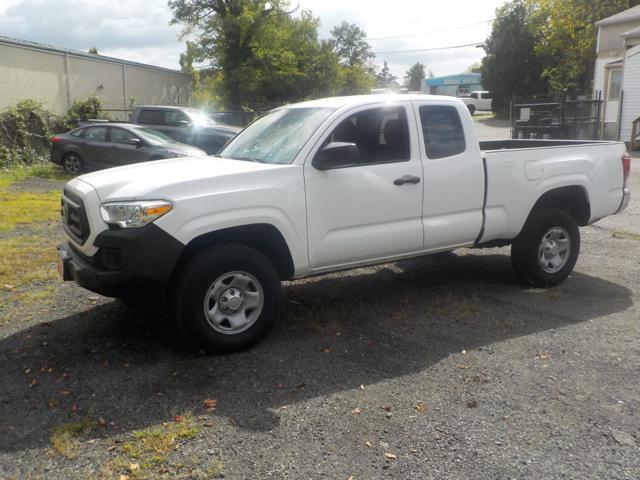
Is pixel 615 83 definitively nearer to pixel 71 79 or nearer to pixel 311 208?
pixel 71 79

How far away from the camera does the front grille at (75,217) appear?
14.4ft

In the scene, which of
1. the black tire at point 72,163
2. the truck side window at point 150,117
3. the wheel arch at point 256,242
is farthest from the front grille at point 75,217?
the truck side window at point 150,117

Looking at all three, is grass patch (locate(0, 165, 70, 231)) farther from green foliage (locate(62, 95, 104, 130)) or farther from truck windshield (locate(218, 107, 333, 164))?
green foliage (locate(62, 95, 104, 130))

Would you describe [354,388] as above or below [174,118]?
below

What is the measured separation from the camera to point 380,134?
539 centimetres

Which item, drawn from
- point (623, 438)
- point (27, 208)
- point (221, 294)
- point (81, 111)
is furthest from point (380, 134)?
point (81, 111)

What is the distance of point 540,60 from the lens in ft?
146

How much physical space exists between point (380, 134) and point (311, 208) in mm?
1097

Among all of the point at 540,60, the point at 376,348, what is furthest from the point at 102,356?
the point at 540,60

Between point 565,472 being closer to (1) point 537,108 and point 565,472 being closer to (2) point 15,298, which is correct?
(2) point 15,298

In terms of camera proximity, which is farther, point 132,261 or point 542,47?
point 542,47

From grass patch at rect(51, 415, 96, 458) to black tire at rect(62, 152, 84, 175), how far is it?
13.3m

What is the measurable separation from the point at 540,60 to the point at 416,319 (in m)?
44.0

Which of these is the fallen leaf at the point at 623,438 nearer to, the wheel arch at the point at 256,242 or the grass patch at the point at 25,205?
the wheel arch at the point at 256,242
